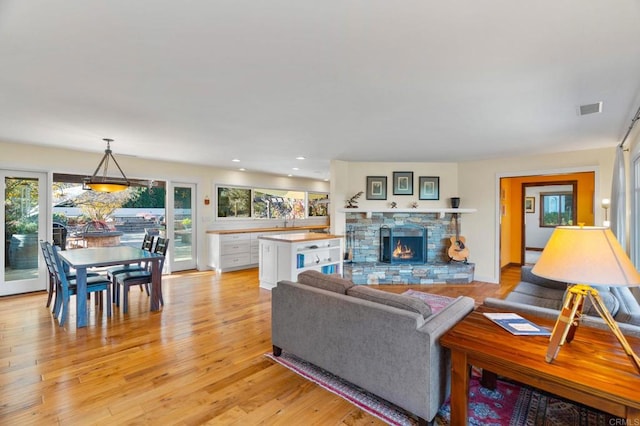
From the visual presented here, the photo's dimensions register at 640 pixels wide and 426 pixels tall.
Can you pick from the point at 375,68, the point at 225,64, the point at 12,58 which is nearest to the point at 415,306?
the point at 375,68

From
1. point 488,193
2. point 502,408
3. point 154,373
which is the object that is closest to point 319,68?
point 502,408

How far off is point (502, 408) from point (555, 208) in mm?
9324

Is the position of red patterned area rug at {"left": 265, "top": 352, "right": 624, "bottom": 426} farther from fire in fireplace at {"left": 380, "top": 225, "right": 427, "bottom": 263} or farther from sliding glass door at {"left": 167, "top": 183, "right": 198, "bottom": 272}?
sliding glass door at {"left": 167, "top": 183, "right": 198, "bottom": 272}

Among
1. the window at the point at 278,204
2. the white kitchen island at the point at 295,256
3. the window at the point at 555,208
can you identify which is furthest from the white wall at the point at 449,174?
the window at the point at 555,208

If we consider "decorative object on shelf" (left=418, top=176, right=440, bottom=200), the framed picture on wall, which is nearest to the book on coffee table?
"decorative object on shelf" (left=418, top=176, right=440, bottom=200)

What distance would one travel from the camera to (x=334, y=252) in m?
5.56

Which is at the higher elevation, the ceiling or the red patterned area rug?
the ceiling

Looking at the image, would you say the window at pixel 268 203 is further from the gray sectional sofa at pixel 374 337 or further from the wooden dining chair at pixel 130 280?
the gray sectional sofa at pixel 374 337

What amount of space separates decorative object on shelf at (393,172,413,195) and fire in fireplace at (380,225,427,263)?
696 millimetres

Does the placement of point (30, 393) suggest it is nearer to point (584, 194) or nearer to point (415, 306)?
point (415, 306)

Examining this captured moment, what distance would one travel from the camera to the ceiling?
1509mm

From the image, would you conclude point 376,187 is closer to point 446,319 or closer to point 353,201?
point 353,201

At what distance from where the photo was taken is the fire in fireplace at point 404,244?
19.3ft

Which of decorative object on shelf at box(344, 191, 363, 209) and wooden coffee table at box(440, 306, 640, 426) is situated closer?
wooden coffee table at box(440, 306, 640, 426)
